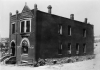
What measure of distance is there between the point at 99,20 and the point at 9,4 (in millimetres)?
9945

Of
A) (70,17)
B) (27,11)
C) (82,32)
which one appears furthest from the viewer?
(82,32)

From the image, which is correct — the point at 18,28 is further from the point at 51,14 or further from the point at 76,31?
the point at 76,31

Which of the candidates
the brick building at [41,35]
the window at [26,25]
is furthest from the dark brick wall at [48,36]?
the window at [26,25]

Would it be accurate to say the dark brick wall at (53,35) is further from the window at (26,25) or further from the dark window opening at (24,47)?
the dark window opening at (24,47)

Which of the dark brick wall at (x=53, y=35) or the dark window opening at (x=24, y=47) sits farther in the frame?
the dark window opening at (x=24, y=47)

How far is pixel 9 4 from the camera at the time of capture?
13.6 m

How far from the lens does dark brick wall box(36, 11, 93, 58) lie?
17016 millimetres

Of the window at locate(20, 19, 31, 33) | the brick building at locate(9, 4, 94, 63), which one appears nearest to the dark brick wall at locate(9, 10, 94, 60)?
the brick building at locate(9, 4, 94, 63)

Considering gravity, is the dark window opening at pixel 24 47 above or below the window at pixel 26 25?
below

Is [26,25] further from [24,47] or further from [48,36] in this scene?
[48,36]

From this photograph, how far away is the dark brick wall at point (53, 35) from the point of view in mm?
17016

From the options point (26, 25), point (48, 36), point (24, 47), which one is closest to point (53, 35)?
point (48, 36)

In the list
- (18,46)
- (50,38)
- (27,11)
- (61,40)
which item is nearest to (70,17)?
(61,40)

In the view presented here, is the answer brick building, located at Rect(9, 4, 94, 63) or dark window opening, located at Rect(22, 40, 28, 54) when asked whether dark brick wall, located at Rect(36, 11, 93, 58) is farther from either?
dark window opening, located at Rect(22, 40, 28, 54)
